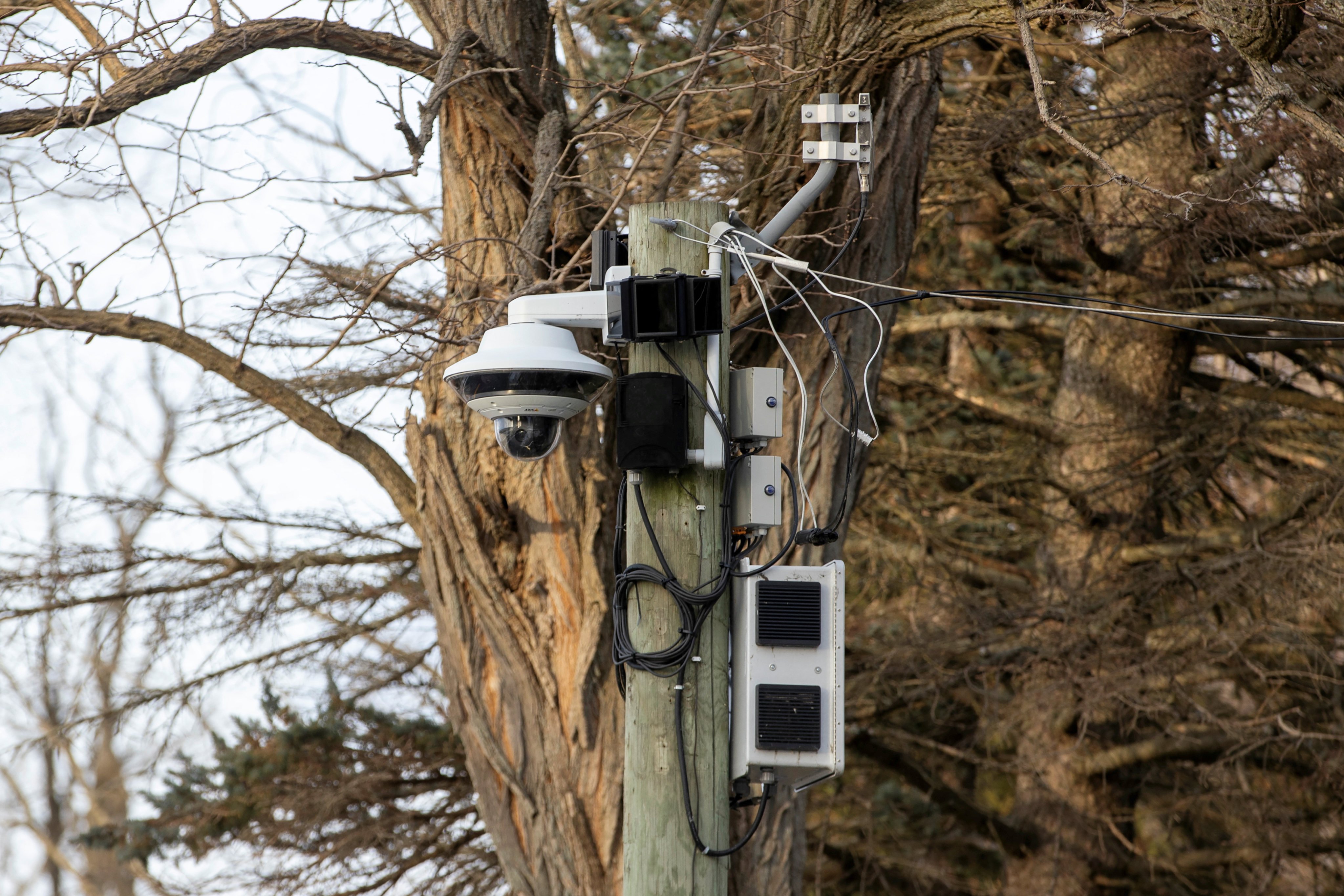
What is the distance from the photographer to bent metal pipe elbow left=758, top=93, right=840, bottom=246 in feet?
16.4

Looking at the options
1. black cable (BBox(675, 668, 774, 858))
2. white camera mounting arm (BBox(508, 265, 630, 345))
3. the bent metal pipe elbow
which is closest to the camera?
black cable (BBox(675, 668, 774, 858))

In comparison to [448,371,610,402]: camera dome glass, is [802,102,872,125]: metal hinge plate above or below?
above

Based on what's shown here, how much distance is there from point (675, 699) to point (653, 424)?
36.4 inches

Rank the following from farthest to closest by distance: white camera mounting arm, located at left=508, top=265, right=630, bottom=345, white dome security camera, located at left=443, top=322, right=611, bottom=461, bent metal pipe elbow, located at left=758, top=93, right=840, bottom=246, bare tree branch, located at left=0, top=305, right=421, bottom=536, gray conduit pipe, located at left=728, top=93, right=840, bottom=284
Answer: bare tree branch, located at left=0, top=305, right=421, bottom=536 → bent metal pipe elbow, located at left=758, top=93, right=840, bottom=246 → gray conduit pipe, located at left=728, top=93, right=840, bottom=284 → white camera mounting arm, located at left=508, top=265, right=630, bottom=345 → white dome security camera, located at left=443, top=322, right=611, bottom=461

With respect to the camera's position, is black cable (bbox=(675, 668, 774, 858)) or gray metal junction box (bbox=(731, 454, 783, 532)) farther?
gray metal junction box (bbox=(731, 454, 783, 532))

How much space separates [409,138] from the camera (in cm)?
526

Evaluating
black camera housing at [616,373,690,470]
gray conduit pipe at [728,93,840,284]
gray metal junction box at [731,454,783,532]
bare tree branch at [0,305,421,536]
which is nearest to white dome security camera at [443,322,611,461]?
black camera housing at [616,373,690,470]

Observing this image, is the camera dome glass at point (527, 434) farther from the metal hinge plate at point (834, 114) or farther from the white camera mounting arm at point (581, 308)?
the metal hinge plate at point (834, 114)

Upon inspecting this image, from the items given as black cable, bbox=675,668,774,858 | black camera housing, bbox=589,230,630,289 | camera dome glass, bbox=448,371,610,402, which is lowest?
black cable, bbox=675,668,774,858

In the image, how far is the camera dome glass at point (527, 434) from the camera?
14.6ft

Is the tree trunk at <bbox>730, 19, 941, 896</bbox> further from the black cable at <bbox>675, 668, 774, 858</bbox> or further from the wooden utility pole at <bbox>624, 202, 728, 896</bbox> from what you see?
the black cable at <bbox>675, 668, 774, 858</bbox>

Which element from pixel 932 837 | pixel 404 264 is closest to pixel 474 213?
pixel 404 264

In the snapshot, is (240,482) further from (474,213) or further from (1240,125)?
(1240,125)

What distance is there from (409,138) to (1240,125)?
543 centimetres
